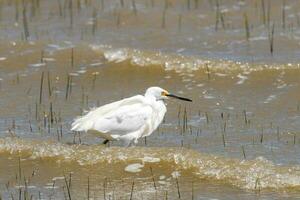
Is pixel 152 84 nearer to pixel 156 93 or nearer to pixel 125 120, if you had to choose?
pixel 156 93

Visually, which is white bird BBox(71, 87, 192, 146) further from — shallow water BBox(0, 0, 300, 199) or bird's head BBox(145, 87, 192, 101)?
shallow water BBox(0, 0, 300, 199)

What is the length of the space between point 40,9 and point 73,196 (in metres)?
10.2

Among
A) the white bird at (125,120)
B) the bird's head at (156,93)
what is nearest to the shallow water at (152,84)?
the white bird at (125,120)

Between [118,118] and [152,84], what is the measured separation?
430 centimetres

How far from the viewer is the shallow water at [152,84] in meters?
10.2

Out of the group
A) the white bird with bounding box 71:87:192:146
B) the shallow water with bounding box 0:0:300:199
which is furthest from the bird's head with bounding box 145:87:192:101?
the shallow water with bounding box 0:0:300:199

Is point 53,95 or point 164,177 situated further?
point 53,95

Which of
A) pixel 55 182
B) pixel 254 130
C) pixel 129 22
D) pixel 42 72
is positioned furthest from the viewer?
pixel 129 22

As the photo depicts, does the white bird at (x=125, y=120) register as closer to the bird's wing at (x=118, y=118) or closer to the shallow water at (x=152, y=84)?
the bird's wing at (x=118, y=118)

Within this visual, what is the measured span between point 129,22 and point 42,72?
10.5ft

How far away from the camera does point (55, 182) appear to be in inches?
406

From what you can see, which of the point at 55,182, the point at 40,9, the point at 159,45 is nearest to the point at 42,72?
the point at 159,45

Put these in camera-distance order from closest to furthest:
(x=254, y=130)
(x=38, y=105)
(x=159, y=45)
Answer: (x=254, y=130) < (x=38, y=105) < (x=159, y=45)

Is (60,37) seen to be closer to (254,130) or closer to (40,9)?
(40,9)
